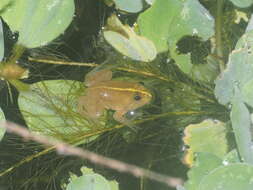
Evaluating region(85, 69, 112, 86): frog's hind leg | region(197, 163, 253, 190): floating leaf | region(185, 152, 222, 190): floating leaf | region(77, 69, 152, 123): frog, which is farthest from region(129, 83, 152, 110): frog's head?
region(197, 163, 253, 190): floating leaf

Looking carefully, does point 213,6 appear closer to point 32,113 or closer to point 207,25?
point 207,25

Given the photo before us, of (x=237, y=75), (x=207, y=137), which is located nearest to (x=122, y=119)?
(x=207, y=137)

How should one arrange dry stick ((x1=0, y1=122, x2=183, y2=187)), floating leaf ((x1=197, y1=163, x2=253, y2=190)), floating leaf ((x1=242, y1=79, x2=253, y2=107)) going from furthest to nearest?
1. dry stick ((x1=0, y1=122, x2=183, y2=187))
2. floating leaf ((x1=242, y1=79, x2=253, y2=107))
3. floating leaf ((x1=197, y1=163, x2=253, y2=190))

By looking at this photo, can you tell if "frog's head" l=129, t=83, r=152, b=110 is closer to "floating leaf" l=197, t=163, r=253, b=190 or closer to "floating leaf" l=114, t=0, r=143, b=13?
"floating leaf" l=114, t=0, r=143, b=13

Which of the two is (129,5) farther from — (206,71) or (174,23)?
(206,71)

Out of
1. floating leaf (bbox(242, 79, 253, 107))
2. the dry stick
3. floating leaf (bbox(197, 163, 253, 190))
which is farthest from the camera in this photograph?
the dry stick

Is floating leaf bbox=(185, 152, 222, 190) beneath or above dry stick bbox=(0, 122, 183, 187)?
above
